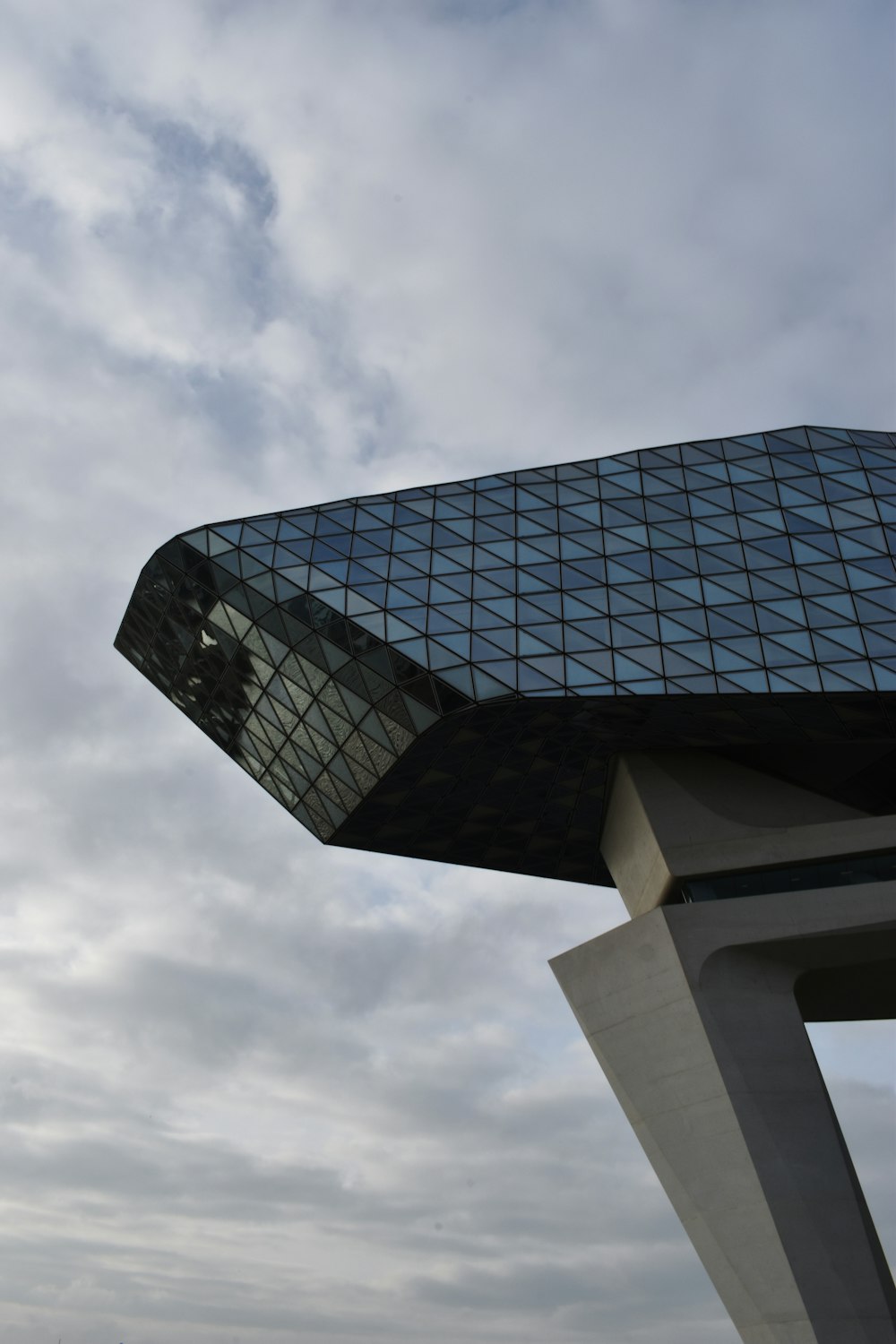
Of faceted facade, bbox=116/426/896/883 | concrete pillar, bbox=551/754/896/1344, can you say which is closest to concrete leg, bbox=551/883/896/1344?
concrete pillar, bbox=551/754/896/1344

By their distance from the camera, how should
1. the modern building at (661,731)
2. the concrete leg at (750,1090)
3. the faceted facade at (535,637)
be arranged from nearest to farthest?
1. the concrete leg at (750,1090)
2. the modern building at (661,731)
3. the faceted facade at (535,637)

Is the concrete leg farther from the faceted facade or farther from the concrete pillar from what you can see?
the faceted facade

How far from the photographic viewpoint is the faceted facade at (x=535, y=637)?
84.0 feet

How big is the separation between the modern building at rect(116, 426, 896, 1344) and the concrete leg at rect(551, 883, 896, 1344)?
0.06 meters

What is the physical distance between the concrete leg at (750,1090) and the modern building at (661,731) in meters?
0.06

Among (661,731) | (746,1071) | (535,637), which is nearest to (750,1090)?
(746,1071)

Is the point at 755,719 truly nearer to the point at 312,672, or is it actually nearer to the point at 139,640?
the point at 312,672

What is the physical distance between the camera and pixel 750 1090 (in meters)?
23.4

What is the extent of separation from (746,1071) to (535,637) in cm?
1075

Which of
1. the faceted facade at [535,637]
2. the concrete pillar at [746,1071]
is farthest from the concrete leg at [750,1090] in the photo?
the faceted facade at [535,637]

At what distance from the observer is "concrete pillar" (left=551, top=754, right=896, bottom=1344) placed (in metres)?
21.5

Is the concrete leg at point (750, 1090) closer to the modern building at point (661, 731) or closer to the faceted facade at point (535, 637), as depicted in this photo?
the modern building at point (661, 731)

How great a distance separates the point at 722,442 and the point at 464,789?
13.7m

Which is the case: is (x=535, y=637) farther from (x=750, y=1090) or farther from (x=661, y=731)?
(x=750, y=1090)
